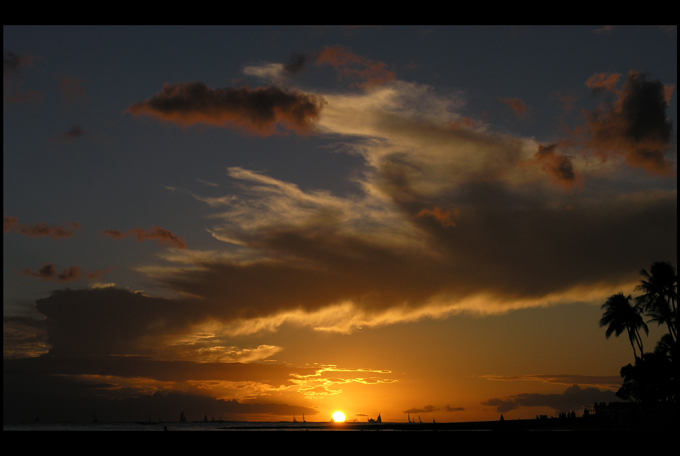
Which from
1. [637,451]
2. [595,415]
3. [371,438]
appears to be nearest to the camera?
[637,451]

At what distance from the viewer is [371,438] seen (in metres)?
20.6

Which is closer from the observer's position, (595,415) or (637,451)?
(637,451)

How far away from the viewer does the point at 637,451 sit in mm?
17688

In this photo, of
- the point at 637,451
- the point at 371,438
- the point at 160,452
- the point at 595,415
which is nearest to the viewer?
the point at 637,451

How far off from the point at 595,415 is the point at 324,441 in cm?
5771
